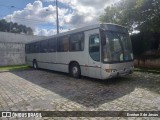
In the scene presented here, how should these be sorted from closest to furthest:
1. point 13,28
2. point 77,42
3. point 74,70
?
Result: point 77,42 → point 74,70 → point 13,28

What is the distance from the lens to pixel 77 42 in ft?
36.7

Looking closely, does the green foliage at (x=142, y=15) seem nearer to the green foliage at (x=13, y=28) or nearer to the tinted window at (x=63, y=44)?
the tinted window at (x=63, y=44)

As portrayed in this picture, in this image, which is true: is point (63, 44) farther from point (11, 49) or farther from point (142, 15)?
point (11, 49)

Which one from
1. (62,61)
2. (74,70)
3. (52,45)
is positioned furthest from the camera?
(52,45)

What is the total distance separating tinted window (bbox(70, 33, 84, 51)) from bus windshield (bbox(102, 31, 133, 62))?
208 cm

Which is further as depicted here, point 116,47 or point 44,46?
point 44,46

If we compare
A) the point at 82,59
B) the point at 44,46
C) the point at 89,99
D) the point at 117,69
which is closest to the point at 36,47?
the point at 44,46

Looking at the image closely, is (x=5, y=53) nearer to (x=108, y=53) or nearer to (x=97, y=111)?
(x=108, y=53)

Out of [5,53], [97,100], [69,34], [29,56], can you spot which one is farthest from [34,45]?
[97,100]

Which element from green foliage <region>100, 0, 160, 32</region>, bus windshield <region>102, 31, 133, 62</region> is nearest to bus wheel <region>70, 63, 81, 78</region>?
bus windshield <region>102, 31, 133, 62</region>

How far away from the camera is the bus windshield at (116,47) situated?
8.94 m

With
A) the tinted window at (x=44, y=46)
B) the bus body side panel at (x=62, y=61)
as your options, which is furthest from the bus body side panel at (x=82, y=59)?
the tinted window at (x=44, y=46)

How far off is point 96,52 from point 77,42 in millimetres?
2128

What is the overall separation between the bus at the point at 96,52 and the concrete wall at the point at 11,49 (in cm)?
1606
